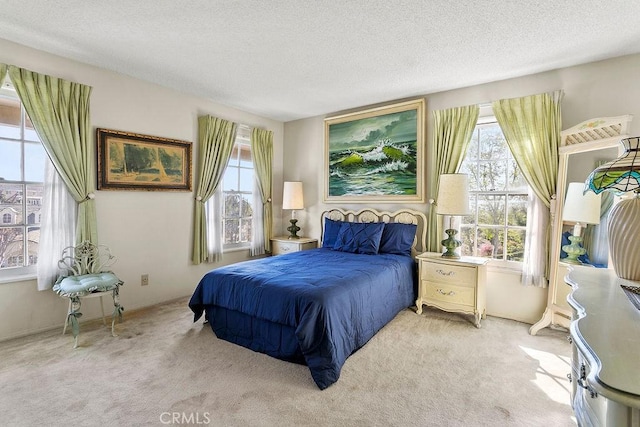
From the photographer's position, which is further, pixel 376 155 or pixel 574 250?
pixel 376 155

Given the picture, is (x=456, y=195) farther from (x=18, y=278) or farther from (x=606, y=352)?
(x=18, y=278)

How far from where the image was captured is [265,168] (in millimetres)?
4875

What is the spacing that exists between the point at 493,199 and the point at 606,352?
298 centimetres

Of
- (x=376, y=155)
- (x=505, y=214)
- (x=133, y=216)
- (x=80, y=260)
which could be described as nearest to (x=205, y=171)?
(x=133, y=216)

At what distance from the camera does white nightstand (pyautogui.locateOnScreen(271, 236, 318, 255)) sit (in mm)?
4594

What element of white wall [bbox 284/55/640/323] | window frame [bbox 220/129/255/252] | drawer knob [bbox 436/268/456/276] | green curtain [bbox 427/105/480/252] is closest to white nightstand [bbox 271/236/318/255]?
window frame [bbox 220/129/255/252]

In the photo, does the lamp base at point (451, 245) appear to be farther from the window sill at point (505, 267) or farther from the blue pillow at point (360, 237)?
the blue pillow at point (360, 237)

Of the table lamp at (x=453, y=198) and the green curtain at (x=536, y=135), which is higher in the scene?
the green curtain at (x=536, y=135)

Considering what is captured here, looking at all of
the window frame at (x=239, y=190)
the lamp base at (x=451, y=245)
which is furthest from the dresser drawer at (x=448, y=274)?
the window frame at (x=239, y=190)

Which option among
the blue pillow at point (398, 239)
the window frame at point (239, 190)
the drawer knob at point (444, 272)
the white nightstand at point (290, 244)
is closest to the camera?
the drawer knob at point (444, 272)

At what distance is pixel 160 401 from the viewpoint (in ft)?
6.23

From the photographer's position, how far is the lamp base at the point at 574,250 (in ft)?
8.97

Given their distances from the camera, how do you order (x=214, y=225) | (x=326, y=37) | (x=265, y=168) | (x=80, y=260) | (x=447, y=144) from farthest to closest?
1. (x=265, y=168)
2. (x=214, y=225)
3. (x=447, y=144)
4. (x=80, y=260)
5. (x=326, y=37)

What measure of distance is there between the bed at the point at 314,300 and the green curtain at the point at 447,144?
279mm
